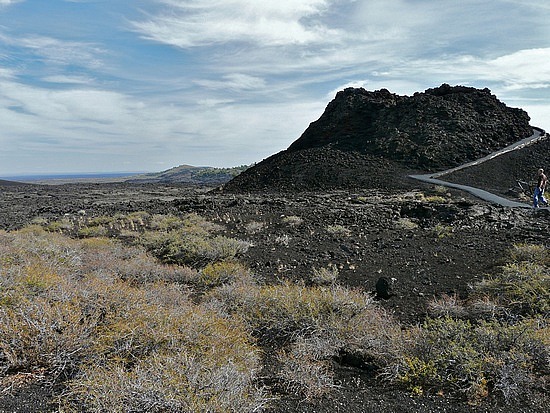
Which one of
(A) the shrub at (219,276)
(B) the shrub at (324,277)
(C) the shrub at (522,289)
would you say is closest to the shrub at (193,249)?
(A) the shrub at (219,276)

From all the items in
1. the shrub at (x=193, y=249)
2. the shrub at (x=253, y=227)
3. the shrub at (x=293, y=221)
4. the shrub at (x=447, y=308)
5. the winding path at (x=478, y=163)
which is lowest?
the shrub at (x=447, y=308)

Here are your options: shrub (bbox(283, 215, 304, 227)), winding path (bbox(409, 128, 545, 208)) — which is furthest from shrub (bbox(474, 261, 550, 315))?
winding path (bbox(409, 128, 545, 208))

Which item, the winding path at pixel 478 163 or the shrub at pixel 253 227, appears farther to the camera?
the winding path at pixel 478 163

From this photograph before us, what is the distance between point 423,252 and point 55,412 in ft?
26.2

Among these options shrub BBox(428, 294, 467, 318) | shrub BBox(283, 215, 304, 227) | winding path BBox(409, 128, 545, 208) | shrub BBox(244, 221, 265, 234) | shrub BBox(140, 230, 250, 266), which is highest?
winding path BBox(409, 128, 545, 208)

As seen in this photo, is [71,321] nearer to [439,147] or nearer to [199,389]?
[199,389]

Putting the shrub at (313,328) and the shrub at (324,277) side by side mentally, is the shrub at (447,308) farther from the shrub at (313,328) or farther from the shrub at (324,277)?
the shrub at (324,277)

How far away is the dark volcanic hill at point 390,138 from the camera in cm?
3150

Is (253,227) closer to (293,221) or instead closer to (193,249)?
(293,221)

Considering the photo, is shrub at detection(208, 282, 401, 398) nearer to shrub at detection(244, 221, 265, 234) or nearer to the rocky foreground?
the rocky foreground

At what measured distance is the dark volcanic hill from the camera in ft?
103

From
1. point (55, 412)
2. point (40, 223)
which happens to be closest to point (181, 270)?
point (55, 412)

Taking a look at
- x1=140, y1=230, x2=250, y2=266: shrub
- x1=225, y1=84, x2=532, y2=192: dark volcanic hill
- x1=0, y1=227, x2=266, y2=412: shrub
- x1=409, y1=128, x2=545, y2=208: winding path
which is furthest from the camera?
x1=225, y1=84, x2=532, y2=192: dark volcanic hill

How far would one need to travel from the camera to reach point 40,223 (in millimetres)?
16438
